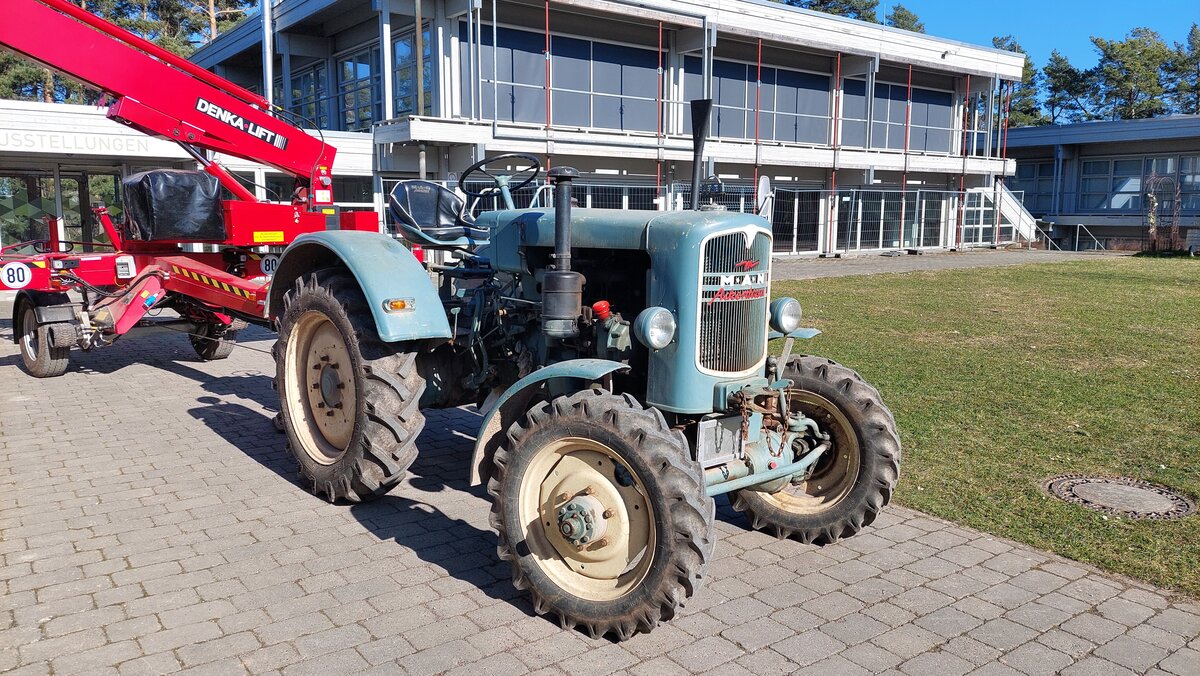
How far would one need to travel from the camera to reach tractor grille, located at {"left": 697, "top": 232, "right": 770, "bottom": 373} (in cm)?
400

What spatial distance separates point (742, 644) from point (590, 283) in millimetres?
1859

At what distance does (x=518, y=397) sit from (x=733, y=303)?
111 cm

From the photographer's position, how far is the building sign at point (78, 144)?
1494 centimetres

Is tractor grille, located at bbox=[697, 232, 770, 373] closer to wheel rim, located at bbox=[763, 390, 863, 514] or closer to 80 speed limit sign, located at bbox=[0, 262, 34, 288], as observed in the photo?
wheel rim, located at bbox=[763, 390, 863, 514]

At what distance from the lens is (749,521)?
16.1 feet

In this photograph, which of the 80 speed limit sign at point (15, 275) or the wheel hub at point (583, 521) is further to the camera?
the 80 speed limit sign at point (15, 275)

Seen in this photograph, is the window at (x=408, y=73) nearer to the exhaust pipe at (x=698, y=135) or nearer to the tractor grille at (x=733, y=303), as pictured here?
the exhaust pipe at (x=698, y=135)

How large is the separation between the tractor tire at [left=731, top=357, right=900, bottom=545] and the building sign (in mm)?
15028

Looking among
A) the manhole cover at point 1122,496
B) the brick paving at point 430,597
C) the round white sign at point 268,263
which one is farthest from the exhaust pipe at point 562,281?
the round white sign at point 268,263

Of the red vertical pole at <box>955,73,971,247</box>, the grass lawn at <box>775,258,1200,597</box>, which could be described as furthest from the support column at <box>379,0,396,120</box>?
the red vertical pole at <box>955,73,971,247</box>

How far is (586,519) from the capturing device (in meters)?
3.64

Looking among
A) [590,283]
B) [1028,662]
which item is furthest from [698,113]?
[1028,662]

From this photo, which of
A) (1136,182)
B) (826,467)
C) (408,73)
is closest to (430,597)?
(826,467)

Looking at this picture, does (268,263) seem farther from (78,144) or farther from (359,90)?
(359,90)
